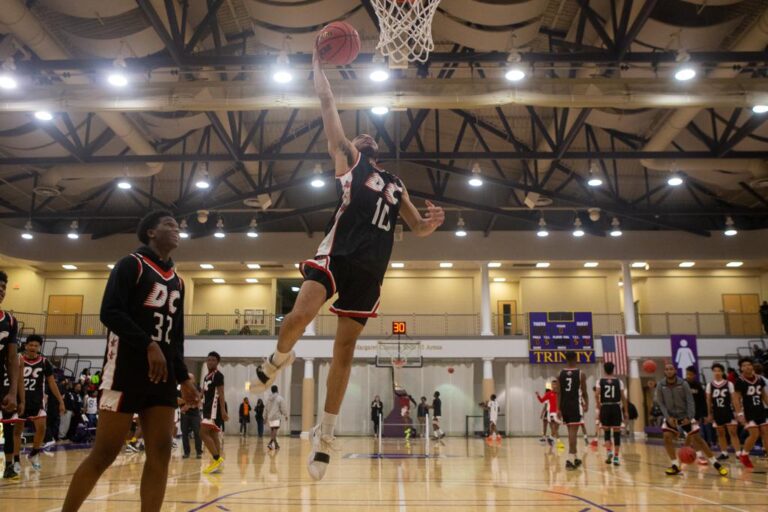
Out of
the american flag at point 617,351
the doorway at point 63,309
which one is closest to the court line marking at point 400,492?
the american flag at point 617,351

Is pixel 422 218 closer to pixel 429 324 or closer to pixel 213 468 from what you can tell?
pixel 213 468

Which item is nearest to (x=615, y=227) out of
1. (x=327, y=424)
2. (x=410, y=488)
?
(x=410, y=488)

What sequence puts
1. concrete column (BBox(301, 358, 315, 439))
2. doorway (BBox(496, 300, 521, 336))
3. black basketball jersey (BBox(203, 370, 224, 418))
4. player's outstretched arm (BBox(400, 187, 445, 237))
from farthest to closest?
doorway (BBox(496, 300, 521, 336)) < concrete column (BBox(301, 358, 315, 439)) < black basketball jersey (BBox(203, 370, 224, 418)) < player's outstretched arm (BBox(400, 187, 445, 237))

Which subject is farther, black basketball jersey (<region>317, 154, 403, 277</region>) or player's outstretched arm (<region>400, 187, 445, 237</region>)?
player's outstretched arm (<region>400, 187, 445, 237</region>)

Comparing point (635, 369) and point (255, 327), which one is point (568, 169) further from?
point (255, 327)

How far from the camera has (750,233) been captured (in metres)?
29.4

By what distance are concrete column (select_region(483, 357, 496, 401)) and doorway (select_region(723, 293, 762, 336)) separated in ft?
36.9

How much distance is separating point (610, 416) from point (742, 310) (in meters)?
22.3

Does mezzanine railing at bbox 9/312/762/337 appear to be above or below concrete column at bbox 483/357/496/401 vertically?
above

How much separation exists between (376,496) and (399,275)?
24898 mm

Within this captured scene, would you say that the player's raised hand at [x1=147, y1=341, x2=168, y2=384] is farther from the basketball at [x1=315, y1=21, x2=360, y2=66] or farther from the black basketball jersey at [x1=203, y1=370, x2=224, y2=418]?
the black basketball jersey at [x1=203, y1=370, x2=224, y2=418]

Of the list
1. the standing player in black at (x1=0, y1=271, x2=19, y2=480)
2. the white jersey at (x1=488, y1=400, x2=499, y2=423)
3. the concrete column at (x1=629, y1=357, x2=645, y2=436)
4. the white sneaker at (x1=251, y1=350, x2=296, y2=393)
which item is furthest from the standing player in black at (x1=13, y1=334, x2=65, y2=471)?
the concrete column at (x1=629, y1=357, x2=645, y2=436)

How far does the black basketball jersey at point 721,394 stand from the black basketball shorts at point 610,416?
1.87m

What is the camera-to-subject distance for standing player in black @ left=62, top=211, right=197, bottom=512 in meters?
3.82
